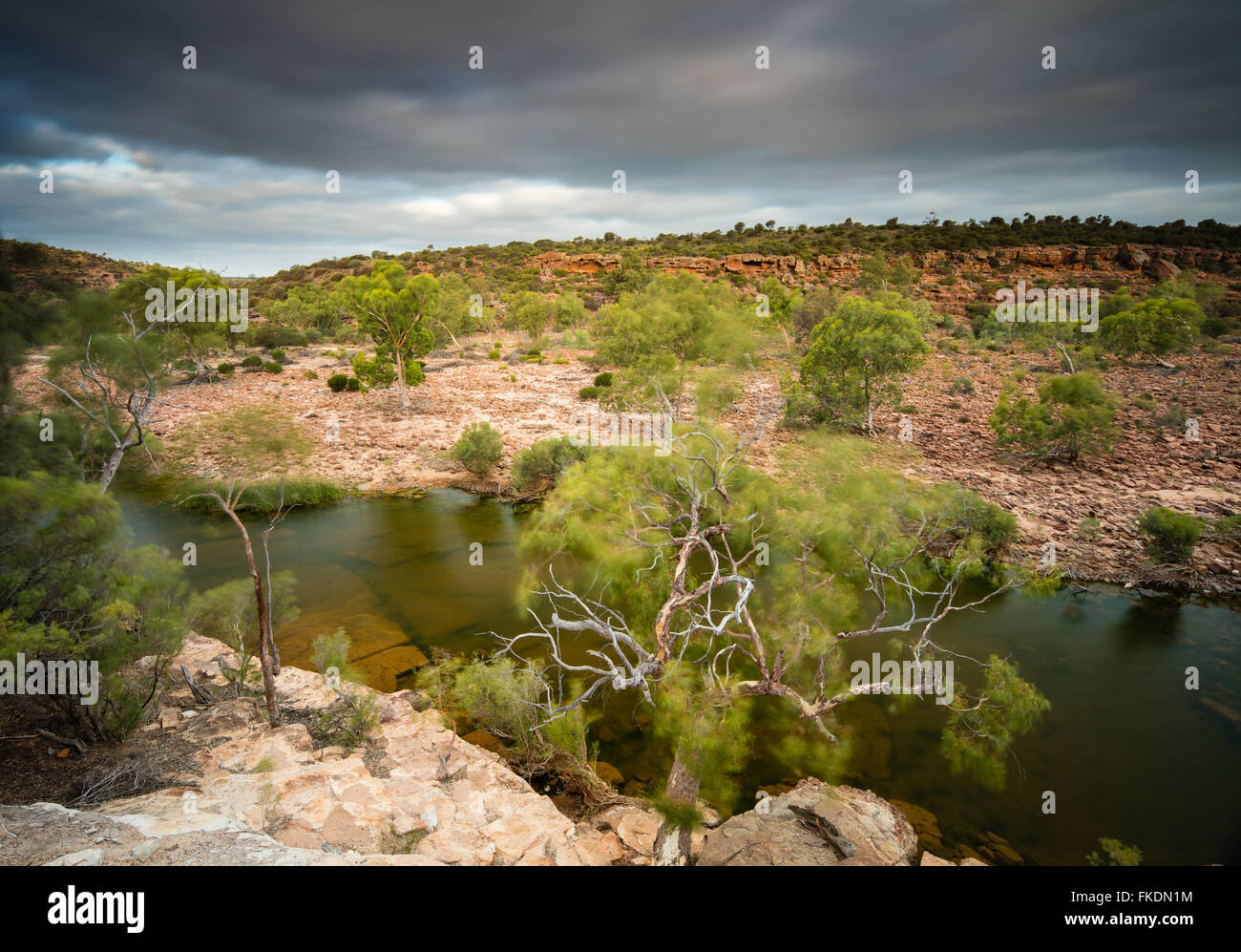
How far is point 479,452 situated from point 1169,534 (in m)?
21.8

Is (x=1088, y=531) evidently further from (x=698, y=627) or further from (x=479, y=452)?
(x=479, y=452)

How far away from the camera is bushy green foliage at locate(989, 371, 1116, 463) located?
20.5 meters

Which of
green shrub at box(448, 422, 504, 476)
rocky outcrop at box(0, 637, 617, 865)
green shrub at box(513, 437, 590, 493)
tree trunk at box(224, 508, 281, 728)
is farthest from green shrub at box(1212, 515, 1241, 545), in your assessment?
tree trunk at box(224, 508, 281, 728)

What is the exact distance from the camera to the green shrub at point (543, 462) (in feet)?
65.3

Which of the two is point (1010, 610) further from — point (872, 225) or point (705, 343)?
point (872, 225)

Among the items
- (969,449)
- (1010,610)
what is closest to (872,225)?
(969,449)

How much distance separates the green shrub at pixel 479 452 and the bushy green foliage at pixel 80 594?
13891 millimetres

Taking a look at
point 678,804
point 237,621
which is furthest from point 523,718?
point 237,621

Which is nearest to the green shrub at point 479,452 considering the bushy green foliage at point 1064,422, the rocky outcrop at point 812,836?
the rocky outcrop at point 812,836

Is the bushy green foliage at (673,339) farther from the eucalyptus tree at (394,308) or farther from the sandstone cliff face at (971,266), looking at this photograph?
the sandstone cliff face at (971,266)

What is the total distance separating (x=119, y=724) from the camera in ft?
26.1

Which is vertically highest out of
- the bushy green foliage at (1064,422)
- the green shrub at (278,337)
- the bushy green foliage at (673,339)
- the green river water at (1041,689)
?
the green shrub at (278,337)

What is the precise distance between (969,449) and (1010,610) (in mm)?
10053

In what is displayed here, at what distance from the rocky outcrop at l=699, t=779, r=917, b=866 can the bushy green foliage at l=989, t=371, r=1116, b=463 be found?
18504mm
